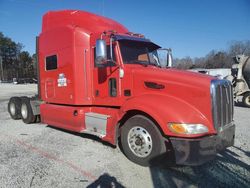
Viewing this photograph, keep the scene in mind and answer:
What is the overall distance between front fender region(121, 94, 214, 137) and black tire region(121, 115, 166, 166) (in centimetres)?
25

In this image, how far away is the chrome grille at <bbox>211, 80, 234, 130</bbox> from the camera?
4.58 m

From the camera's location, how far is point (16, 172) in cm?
471

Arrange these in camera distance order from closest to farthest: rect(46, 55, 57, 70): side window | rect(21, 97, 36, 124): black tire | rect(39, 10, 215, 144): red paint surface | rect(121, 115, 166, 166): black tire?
rect(39, 10, 215, 144): red paint surface
rect(121, 115, 166, 166): black tire
rect(46, 55, 57, 70): side window
rect(21, 97, 36, 124): black tire

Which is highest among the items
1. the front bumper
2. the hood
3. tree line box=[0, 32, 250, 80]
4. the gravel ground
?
tree line box=[0, 32, 250, 80]

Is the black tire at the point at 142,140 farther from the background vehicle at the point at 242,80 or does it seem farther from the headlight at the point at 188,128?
the background vehicle at the point at 242,80

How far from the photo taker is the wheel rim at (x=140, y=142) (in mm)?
4934

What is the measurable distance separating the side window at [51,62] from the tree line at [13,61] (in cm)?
8522

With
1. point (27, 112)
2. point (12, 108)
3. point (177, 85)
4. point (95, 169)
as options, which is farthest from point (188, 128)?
point (12, 108)

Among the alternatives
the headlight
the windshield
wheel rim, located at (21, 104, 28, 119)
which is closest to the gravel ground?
the headlight

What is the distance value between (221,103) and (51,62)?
519cm

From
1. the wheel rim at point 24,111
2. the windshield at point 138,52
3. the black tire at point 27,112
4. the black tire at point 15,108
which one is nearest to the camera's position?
the windshield at point 138,52

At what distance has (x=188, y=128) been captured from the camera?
441 centimetres

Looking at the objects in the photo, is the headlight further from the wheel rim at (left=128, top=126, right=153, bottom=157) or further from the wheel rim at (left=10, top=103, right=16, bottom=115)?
the wheel rim at (left=10, top=103, right=16, bottom=115)

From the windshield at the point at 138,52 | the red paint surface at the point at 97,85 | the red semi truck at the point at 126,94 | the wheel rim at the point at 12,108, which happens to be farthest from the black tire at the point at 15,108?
the windshield at the point at 138,52
